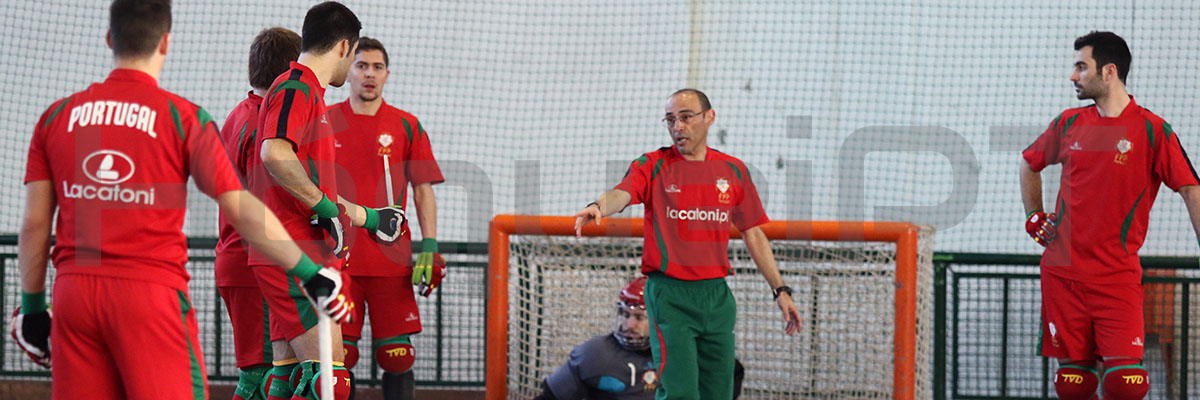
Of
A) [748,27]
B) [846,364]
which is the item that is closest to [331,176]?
[846,364]

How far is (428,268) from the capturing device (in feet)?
15.0

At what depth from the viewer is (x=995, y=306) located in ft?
21.8

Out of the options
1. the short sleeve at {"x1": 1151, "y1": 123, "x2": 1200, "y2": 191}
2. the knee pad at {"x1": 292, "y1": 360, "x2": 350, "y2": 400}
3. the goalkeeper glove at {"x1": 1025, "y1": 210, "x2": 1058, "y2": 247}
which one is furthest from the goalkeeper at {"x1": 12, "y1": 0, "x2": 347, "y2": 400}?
the short sleeve at {"x1": 1151, "y1": 123, "x2": 1200, "y2": 191}

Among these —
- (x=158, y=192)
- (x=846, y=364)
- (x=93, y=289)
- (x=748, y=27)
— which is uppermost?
(x=748, y=27)

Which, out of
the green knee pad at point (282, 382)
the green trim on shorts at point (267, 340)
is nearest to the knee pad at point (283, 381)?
the green knee pad at point (282, 382)

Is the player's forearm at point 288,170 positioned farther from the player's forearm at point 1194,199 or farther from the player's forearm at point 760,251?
the player's forearm at point 1194,199

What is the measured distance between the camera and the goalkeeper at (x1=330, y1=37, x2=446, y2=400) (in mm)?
4480

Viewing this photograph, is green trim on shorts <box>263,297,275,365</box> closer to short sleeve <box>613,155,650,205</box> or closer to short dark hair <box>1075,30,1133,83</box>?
short sleeve <box>613,155,650,205</box>

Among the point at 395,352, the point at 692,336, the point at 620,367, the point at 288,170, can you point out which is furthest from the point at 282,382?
the point at 620,367

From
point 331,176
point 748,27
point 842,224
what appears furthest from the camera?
point 748,27

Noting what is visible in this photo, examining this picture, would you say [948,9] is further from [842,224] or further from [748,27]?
[842,224]

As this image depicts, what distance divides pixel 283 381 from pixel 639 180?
1556mm

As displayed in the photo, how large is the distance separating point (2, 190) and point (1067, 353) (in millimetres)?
6629

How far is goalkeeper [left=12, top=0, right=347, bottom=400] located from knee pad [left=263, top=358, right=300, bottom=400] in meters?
1.03
